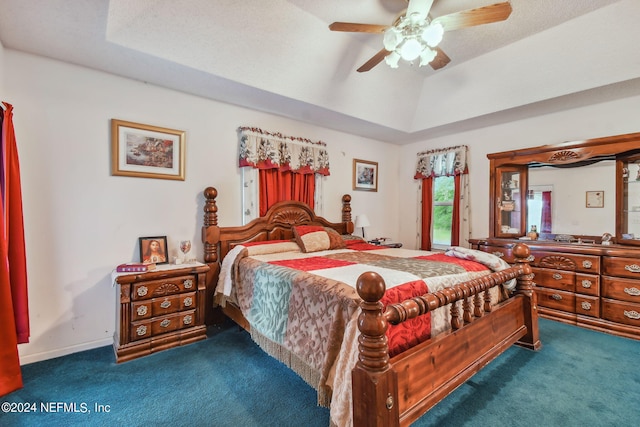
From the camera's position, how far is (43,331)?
226cm

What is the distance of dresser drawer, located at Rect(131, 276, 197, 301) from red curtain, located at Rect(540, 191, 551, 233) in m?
4.04

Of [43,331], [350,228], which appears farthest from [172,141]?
[350,228]

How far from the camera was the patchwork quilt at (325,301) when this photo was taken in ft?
4.70

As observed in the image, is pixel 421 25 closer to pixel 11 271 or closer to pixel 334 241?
pixel 334 241

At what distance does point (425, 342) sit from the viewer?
4.95 feet

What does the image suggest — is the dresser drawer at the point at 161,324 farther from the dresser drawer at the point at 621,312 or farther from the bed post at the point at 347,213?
the dresser drawer at the point at 621,312

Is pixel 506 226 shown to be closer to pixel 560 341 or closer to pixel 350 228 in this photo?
pixel 560 341

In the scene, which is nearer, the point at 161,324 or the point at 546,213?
the point at 161,324

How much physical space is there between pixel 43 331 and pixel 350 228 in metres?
3.36

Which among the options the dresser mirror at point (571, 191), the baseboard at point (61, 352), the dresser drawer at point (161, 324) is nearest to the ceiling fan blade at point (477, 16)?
the dresser mirror at point (571, 191)

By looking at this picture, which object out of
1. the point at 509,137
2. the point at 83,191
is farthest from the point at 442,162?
the point at 83,191

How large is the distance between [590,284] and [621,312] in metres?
0.31

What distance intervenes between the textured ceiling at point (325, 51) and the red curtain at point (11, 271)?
793 millimetres

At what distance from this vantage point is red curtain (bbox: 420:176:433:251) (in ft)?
15.1
